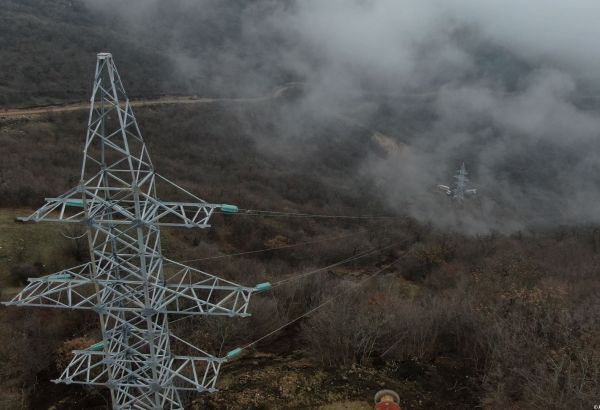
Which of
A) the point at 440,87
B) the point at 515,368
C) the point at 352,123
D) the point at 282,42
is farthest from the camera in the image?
the point at 440,87

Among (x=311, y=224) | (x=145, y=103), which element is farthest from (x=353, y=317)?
(x=145, y=103)

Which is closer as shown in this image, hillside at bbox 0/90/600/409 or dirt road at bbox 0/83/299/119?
hillside at bbox 0/90/600/409

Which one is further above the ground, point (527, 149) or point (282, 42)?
point (282, 42)

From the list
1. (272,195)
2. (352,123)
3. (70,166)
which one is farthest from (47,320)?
(352,123)

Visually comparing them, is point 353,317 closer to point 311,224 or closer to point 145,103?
point 311,224

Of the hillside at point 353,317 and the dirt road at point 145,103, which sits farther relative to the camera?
the dirt road at point 145,103

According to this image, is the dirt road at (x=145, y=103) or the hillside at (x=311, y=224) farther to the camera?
the dirt road at (x=145, y=103)

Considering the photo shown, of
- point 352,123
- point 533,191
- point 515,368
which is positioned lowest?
point 533,191

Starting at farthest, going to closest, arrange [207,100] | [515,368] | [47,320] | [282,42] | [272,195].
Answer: [282,42] < [207,100] < [272,195] < [47,320] < [515,368]

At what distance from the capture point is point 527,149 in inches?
5507

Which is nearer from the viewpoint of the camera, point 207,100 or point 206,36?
point 207,100

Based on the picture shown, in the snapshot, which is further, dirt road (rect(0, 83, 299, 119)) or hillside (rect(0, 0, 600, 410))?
dirt road (rect(0, 83, 299, 119))

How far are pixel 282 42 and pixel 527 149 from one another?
81.4 m

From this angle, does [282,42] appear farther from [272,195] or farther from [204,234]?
[204,234]
